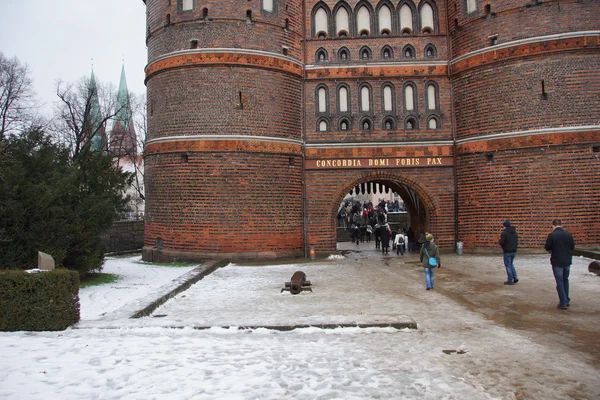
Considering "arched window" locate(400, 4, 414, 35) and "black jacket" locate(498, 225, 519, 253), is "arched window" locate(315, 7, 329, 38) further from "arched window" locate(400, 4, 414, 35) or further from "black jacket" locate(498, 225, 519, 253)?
"black jacket" locate(498, 225, 519, 253)

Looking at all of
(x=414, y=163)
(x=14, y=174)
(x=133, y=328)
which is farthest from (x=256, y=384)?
(x=414, y=163)

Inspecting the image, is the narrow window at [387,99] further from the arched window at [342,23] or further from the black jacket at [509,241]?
the black jacket at [509,241]

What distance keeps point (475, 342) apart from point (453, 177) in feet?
41.1

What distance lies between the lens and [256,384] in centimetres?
515

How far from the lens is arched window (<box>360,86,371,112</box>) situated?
1906 cm

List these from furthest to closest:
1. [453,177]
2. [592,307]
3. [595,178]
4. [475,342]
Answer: [453,177], [595,178], [592,307], [475,342]

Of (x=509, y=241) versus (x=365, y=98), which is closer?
(x=509, y=241)

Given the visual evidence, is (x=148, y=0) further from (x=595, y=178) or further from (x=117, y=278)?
(x=595, y=178)

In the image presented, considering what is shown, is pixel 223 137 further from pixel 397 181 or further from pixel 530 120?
pixel 530 120

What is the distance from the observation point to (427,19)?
1922cm

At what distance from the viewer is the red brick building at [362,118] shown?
16.5m

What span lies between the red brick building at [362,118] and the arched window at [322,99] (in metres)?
0.09

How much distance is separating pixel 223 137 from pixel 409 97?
7.37 metres

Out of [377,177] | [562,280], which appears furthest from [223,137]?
[562,280]
